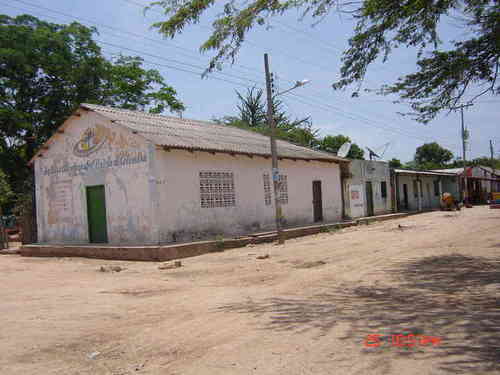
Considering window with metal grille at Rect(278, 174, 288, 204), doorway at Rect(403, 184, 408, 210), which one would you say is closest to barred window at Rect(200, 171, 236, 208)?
window with metal grille at Rect(278, 174, 288, 204)

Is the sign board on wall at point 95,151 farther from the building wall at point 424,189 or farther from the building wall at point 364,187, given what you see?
the building wall at point 424,189

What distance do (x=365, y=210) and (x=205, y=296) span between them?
19.2 meters

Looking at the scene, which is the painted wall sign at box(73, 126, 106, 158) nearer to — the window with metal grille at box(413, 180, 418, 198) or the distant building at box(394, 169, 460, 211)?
the distant building at box(394, 169, 460, 211)

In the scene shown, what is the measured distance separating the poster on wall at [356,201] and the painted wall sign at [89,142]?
44.8 ft

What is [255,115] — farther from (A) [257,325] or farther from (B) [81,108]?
(A) [257,325]

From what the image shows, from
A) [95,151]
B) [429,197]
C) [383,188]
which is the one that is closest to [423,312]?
[95,151]

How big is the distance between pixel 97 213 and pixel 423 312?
39.2ft

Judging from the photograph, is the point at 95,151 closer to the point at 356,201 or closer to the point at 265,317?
the point at 265,317

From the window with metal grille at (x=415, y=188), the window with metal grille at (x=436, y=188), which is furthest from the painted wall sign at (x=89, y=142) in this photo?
Result: the window with metal grille at (x=436, y=188)

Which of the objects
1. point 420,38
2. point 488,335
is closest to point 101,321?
point 488,335

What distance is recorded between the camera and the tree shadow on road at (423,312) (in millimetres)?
3902

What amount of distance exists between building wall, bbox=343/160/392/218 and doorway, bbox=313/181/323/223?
267cm

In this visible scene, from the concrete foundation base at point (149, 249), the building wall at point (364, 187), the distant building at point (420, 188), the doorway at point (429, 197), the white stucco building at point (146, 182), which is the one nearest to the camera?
the concrete foundation base at point (149, 249)

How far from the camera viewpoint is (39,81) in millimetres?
24609
